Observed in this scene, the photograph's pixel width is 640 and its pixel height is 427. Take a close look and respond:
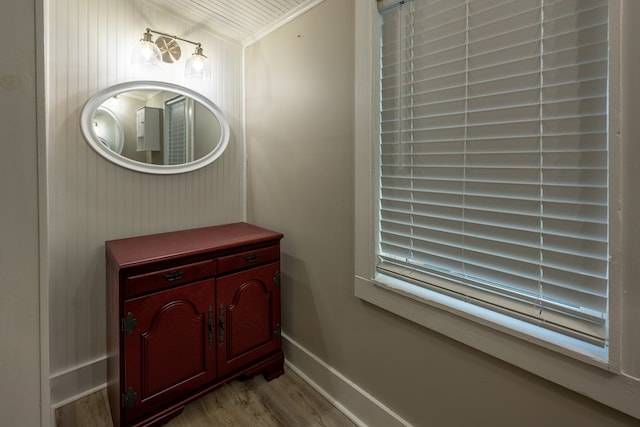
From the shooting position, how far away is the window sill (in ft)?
2.75

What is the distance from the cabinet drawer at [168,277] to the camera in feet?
4.44

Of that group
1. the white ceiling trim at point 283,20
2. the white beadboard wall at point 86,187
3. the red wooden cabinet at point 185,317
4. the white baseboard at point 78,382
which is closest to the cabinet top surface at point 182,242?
the red wooden cabinet at point 185,317

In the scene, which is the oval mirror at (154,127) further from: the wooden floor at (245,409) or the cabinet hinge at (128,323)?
the wooden floor at (245,409)

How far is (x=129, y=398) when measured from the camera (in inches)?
53.9

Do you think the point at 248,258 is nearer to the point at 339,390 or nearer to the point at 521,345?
the point at 339,390

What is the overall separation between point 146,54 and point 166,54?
15 centimetres

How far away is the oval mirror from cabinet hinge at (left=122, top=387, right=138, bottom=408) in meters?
1.15

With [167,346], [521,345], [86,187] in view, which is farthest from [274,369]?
[86,187]

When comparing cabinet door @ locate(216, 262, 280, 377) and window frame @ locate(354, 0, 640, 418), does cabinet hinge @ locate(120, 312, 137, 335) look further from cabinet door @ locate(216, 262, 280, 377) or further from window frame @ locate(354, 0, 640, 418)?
window frame @ locate(354, 0, 640, 418)

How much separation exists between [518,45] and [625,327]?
896 mm

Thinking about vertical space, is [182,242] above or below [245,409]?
above

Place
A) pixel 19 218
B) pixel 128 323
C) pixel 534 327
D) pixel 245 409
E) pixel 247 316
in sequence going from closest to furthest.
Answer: pixel 19 218 → pixel 534 327 → pixel 128 323 → pixel 245 409 → pixel 247 316

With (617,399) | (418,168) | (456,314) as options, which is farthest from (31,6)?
(617,399)

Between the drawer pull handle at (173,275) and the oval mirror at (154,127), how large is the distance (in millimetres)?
723
